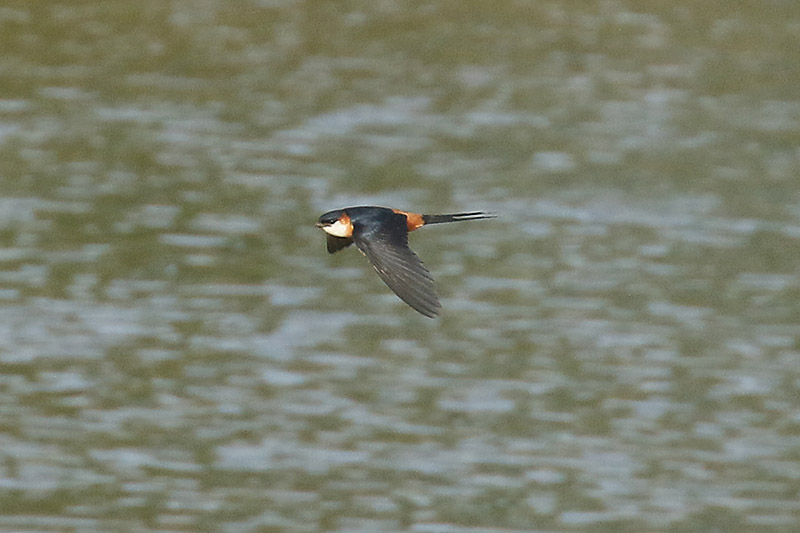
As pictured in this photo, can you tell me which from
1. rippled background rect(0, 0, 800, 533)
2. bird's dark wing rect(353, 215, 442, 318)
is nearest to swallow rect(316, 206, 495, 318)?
bird's dark wing rect(353, 215, 442, 318)

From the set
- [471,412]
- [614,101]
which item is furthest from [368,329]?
[614,101]

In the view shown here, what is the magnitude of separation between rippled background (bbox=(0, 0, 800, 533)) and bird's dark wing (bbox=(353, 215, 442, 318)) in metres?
5.25

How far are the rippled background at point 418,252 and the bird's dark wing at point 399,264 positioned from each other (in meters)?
5.25

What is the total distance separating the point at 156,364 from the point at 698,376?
165 inches

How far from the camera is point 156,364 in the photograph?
1356 cm

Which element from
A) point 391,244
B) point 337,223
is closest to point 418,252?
point 337,223

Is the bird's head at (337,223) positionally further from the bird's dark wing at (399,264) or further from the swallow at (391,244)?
the bird's dark wing at (399,264)

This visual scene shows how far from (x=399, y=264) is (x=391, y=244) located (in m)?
0.22

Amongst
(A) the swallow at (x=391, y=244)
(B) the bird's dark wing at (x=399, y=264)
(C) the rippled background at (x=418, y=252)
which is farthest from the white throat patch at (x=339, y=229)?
(C) the rippled background at (x=418, y=252)

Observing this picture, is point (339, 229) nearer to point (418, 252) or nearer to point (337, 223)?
point (337, 223)

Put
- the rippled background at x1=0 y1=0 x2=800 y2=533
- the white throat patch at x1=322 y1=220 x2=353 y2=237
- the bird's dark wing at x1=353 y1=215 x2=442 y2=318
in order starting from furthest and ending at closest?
the rippled background at x1=0 y1=0 x2=800 y2=533
the white throat patch at x1=322 y1=220 x2=353 y2=237
the bird's dark wing at x1=353 y1=215 x2=442 y2=318

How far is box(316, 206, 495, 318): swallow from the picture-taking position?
552cm

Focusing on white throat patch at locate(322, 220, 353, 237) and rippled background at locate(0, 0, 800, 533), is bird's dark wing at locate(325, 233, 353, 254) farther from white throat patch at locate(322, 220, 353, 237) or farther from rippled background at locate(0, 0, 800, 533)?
rippled background at locate(0, 0, 800, 533)

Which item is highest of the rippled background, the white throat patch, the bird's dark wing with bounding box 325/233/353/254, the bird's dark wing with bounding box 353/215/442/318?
the rippled background
